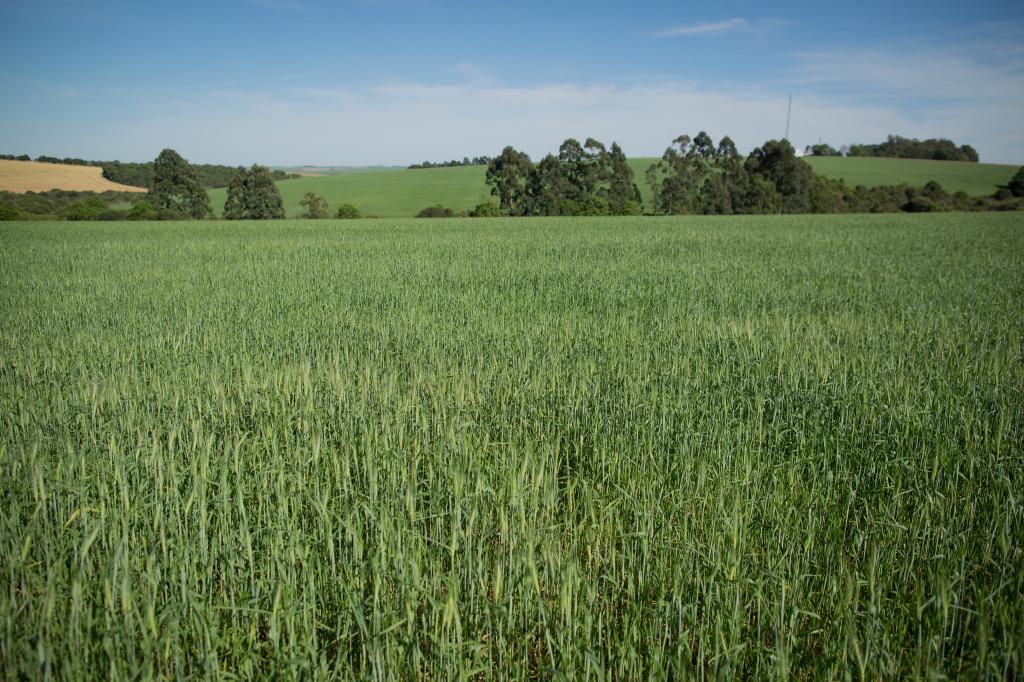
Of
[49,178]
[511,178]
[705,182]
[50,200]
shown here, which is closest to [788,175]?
[705,182]

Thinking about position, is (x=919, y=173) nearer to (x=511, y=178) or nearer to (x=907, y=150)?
(x=907, y=150)

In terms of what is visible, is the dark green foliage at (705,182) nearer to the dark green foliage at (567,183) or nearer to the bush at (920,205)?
the dark green foliage at (567,183)

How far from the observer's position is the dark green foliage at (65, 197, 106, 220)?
1825 inches

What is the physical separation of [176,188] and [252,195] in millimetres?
7828

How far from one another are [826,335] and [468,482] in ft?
19.0

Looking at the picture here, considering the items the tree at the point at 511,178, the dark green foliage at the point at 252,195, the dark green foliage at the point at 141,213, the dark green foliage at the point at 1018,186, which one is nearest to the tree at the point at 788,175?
the dark green foliage at the point at 1018,186

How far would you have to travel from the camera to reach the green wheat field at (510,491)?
6.98ft

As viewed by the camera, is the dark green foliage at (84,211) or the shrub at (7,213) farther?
the dark green foliage at (84,211)

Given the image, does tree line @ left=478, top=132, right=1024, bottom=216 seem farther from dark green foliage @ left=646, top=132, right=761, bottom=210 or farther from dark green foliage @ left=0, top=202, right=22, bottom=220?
dark green foliage @ left=0, top=202, right=22, bottom=220

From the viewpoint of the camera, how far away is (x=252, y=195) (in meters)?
55.0

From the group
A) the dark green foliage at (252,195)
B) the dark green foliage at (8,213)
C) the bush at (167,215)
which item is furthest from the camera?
the dark green foliage at (252,195)

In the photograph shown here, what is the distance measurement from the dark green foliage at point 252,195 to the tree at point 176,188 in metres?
3.17

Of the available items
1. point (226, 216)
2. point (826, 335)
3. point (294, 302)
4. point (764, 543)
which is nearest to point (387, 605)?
point (764, 543)

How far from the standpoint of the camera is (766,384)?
4859 millimetres
